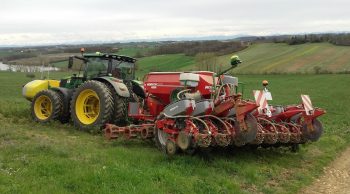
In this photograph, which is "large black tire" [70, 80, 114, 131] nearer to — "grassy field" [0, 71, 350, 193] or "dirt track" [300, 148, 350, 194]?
"grassy field" [0, 71, 350, 193]

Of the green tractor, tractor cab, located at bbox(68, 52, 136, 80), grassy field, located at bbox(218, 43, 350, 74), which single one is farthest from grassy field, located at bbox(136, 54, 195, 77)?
tractor cab, located at bbox(68, 52, 136, 80)

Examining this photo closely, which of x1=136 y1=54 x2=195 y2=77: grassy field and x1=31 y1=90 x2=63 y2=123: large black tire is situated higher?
x1=31 y1=90 x2=63 y2=123: large black tire

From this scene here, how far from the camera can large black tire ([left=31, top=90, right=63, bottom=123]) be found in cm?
1281

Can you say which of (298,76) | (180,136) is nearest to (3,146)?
(180,136)

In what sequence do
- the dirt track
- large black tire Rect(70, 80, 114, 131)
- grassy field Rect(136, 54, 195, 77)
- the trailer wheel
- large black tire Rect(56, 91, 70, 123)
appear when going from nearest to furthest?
1. the dirt track
2. the trailer wheel
3. large black tire Rect(70, 80, 114, 131)
4. large black tire Rect(56, 91, 70, 123)
5. grassy field Rect(136, 54, 195, 77)

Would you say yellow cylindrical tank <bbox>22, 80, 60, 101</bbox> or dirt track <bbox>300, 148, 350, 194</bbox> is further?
yellow cylindrical tank <bbox>22, 80, 60, 101</bbox>

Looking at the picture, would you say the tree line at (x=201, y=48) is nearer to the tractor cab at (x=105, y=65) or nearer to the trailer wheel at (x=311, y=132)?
the tractor cab at (x=105, y=65)

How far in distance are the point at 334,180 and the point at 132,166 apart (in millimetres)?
4022

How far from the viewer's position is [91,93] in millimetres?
11875

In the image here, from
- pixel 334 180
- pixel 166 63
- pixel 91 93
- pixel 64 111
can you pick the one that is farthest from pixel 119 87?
pixel 166 63

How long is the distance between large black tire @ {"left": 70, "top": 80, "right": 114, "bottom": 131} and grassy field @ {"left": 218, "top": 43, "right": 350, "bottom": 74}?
161ft

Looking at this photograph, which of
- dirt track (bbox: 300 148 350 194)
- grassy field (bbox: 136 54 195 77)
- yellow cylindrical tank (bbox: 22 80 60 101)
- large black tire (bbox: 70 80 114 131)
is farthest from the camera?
grassy field (bbox: 136 54 195 77)

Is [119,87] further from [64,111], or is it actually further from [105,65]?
[64,111]

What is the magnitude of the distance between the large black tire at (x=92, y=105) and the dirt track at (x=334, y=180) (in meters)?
5.21
